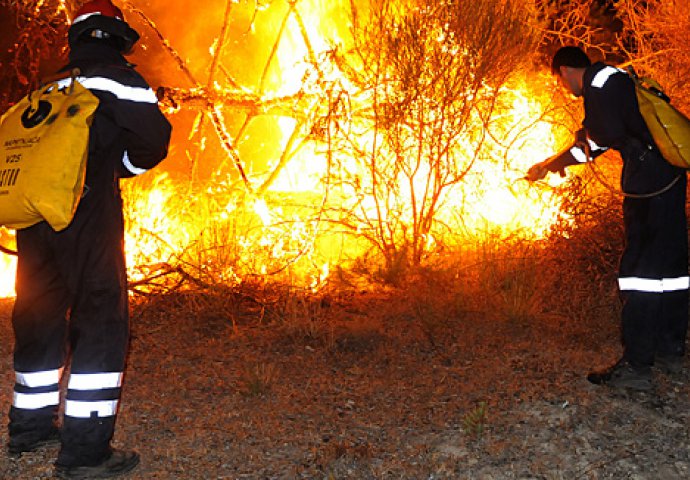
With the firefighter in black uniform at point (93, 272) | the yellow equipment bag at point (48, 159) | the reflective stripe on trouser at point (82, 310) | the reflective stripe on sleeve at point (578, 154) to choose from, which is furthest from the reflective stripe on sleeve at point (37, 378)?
the reflective stripe on sleeve at point (578, 154)

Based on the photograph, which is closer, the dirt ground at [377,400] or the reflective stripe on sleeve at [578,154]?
the dirt ground at [377,400]

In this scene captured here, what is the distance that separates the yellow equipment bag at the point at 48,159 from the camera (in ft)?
10.8

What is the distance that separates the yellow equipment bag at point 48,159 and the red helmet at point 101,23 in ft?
0.83

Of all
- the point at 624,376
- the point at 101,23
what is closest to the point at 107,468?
the point at 101,23

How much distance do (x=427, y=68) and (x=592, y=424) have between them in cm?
346

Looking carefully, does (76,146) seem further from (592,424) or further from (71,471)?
(592,424)

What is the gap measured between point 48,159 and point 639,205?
3.20 m

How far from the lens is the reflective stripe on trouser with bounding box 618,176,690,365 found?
176 inches

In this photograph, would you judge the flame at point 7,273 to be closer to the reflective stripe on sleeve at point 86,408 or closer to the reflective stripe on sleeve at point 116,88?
the reflective stripe on sleeve at point 86,408

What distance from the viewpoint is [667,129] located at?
4328 mm

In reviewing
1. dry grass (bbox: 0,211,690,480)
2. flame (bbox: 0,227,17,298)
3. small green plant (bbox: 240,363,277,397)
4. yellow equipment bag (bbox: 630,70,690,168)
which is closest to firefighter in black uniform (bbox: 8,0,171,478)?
dry grass (bbox: 0,211,690,480)

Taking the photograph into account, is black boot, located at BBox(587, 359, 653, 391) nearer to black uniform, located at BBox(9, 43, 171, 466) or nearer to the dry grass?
the dry grass

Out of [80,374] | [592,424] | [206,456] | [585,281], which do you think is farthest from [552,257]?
[80,374]

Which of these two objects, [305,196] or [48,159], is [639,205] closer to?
[48,159]
